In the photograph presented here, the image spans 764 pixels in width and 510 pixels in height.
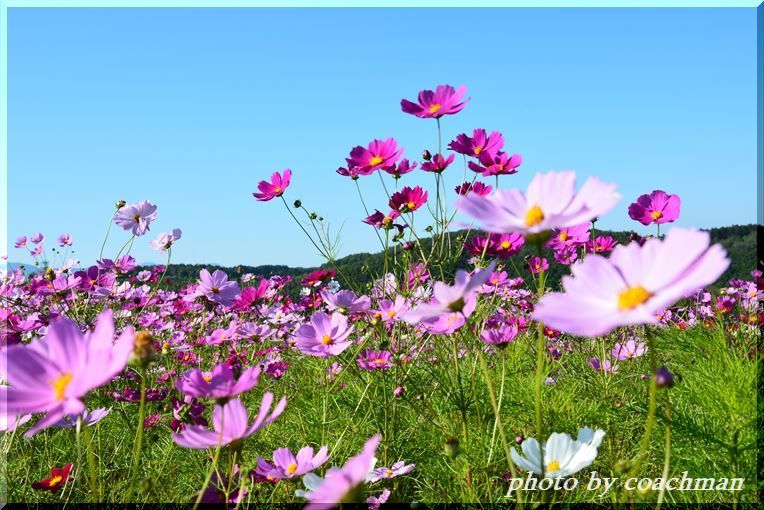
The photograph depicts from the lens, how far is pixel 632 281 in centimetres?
49

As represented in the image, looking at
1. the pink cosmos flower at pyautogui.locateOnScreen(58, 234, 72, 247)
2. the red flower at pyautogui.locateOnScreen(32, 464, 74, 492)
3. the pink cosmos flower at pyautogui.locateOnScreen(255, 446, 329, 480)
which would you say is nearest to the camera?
the pink cosmos flower at pyautogui.locateOnScreen(255, 446, 329, 480)

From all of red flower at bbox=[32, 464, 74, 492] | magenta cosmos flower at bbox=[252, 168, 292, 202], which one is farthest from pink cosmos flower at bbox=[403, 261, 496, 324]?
magenta cosmos flower at bbox=[252, 168, 292, 202]

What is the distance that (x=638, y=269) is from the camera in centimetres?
49

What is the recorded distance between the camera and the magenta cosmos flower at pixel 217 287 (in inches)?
63.5

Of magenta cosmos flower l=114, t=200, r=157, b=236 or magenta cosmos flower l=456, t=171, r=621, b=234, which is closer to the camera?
magenta cosmos flower l=456, t=171, r=621, b=234

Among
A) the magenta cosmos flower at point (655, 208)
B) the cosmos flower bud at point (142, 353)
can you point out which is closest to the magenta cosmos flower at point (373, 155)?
the magenta cosmos flower at point (655, 208)

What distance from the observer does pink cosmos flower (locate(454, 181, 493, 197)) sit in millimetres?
1422

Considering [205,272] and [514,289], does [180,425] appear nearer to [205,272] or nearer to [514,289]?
[205,272]

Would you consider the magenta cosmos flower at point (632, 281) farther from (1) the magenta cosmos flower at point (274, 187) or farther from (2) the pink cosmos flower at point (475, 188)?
(1) the magenta cosmos flower at point (274, 187)

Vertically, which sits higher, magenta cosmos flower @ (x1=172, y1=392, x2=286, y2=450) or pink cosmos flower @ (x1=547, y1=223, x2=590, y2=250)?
pink cosmos flower @ (x1=547, y1=223, x2=590, y2=250)

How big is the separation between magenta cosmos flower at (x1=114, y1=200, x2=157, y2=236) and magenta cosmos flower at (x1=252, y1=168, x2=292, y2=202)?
45 cm

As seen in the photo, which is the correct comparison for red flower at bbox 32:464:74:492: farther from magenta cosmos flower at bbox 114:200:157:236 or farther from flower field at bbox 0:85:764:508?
magenta cosmos flower at bbox 114:200:157:236

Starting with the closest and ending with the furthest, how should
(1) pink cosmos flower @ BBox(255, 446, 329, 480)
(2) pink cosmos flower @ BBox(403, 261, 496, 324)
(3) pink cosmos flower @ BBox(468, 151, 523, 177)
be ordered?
1. (2) pink cosmos flower @ BBox(403, 261, 496, 324)
2. (1) pink cosmos flower @ BBox(255, 446, 329, 480)
3. (3) pink cosmos flower @ BBox(468, 151, 523, 177)

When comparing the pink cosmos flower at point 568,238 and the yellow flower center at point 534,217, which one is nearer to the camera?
the yellow flower center at point 534,217
